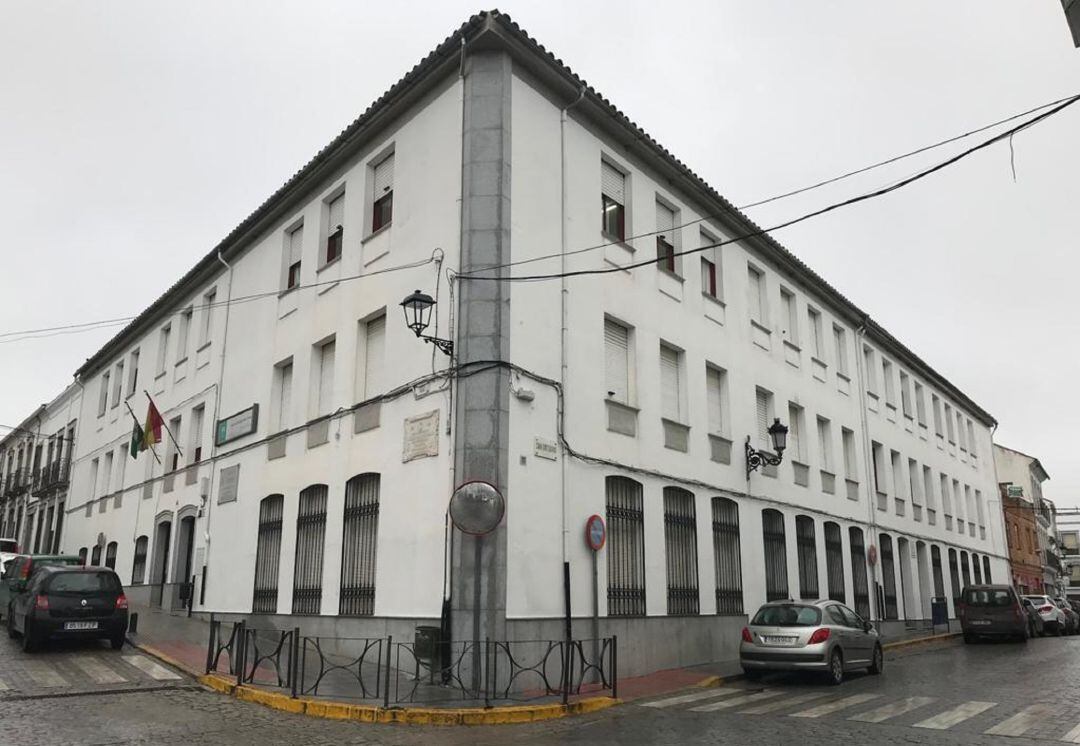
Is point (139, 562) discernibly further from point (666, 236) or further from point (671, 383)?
point (666, 236)

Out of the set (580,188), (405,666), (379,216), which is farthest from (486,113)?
(405,666)

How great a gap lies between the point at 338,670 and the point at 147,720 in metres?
3.42

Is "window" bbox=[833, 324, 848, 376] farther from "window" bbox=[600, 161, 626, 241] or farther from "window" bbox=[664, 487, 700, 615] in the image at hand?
"window" bbox=[600, 161, 626, 241]

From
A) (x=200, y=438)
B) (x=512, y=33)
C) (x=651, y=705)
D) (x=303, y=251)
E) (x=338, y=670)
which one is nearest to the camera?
(x=651, y=705)

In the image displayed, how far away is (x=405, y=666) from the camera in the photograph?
1269 cm

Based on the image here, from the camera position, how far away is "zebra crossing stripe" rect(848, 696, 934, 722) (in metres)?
9.96

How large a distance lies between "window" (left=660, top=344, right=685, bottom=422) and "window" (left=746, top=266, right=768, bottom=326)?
4.25 metres

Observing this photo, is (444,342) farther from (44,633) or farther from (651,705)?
(44,633)

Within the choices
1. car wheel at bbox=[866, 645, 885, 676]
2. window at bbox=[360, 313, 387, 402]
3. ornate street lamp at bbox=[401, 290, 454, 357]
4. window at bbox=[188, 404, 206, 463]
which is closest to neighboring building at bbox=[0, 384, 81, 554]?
window at bbox=[188, 404, 206, 463]

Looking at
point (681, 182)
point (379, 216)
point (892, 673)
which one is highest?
point (681, 182)

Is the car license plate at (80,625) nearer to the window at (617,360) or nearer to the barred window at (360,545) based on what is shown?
the barred window at (360,545)

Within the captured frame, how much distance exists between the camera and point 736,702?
1155 cm

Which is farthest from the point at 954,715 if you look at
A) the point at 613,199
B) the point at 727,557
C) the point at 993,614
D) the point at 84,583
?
the point at 993,614

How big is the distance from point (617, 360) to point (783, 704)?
6.78 m
